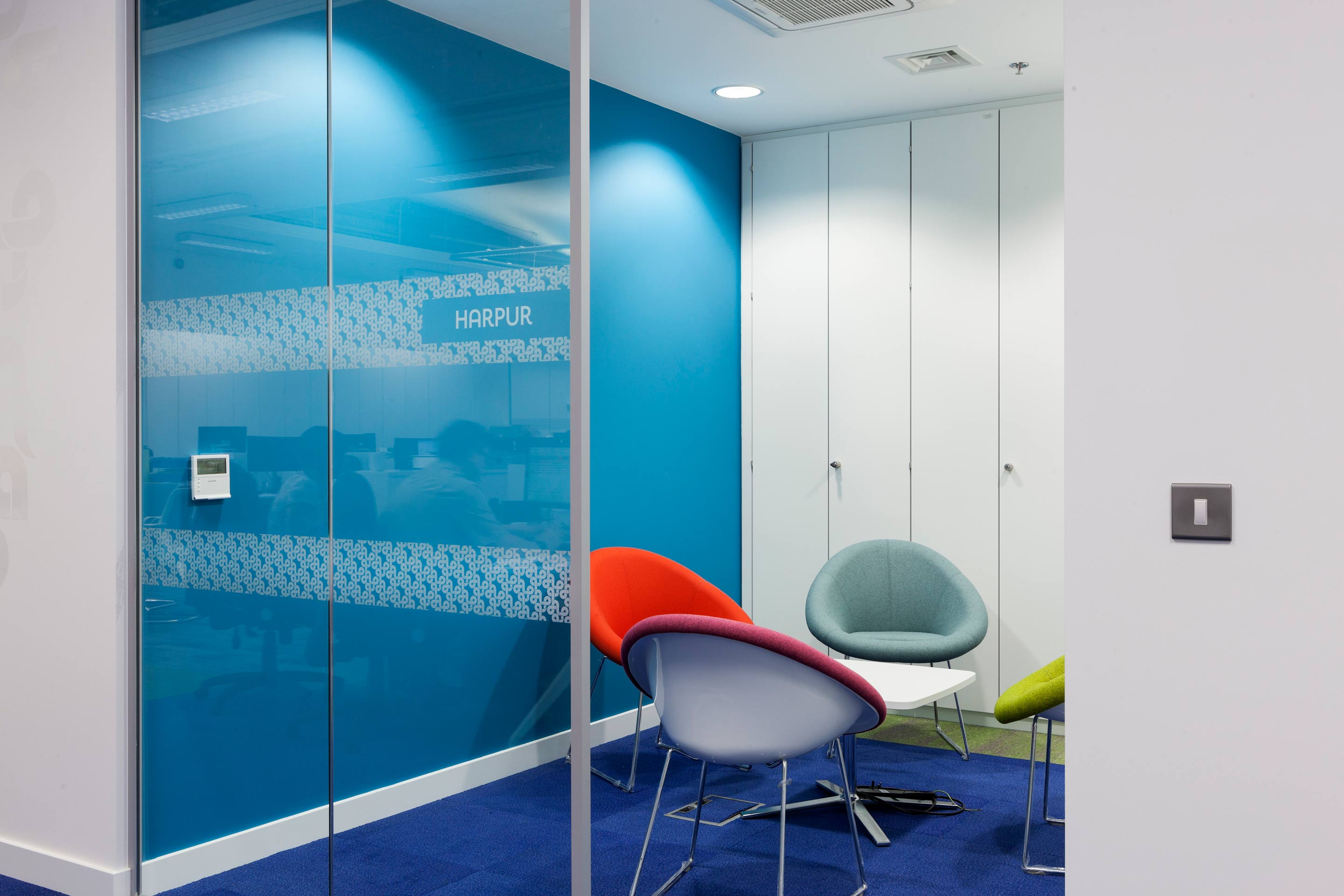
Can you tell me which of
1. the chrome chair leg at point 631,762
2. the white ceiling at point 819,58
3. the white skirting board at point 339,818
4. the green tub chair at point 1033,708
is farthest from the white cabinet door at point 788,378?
the white skirting board at point 339,818

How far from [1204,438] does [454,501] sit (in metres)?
1.69

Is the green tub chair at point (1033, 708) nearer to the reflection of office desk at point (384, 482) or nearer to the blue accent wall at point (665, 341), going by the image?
the blue accent wall at point (665, 341)

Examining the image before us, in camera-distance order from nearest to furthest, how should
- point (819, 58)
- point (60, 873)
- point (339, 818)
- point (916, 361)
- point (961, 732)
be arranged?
point (339, 818) < point (60, 873) < point (819, 58) < point (961, 732) < point (916, 361)

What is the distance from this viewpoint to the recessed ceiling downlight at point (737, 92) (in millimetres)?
5133

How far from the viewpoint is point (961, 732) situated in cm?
506

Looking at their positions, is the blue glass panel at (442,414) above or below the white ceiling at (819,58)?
below

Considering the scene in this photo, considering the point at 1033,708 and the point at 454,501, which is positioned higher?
the point at 454,501

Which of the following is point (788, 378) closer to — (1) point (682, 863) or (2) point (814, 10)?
(2) point (814, 10)

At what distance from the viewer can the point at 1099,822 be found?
1.99m

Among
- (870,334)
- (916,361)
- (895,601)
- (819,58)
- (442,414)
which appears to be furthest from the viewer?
(870,334)

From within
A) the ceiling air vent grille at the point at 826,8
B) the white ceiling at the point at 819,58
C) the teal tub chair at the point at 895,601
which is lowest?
the teal tub chair at the point at 895,601

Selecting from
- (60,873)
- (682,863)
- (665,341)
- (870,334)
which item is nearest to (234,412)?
(60,873)

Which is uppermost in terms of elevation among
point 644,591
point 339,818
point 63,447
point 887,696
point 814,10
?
point 814,10

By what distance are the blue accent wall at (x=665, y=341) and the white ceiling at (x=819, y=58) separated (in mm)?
241
